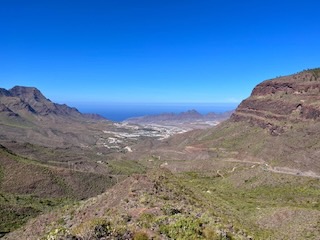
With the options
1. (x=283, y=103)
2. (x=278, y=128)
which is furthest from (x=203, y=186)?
(x=283, y=103)

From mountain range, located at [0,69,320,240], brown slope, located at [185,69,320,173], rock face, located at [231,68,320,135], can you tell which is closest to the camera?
mountain range, located at [0,69,320,240]

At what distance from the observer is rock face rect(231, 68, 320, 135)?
4888 inches

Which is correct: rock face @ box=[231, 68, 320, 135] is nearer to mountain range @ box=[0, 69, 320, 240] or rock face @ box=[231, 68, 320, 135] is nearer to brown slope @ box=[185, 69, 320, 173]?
brown slope @ box=[185, 69, 320, 173]

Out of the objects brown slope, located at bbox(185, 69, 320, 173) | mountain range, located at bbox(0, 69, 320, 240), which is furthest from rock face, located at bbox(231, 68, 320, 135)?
mountain range, located at bbox(0, 69, 320, 240)

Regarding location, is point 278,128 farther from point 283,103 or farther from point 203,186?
point 203,186

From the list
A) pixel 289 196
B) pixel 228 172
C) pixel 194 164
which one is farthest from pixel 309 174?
pixel 194 164

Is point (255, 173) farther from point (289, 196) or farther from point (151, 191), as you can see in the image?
point (151, 191)

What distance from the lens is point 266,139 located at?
12394 cm

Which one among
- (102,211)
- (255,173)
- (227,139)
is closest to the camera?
(102,211)

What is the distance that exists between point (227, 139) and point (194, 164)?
37462 mm

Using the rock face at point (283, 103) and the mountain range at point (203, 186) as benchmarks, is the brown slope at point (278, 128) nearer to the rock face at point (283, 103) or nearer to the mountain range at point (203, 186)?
the rock face at point (283, 103)

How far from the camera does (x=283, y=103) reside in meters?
136

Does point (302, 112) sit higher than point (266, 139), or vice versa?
point (302, 112)

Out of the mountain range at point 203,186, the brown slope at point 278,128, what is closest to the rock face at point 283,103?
the brown slope at point 278,128
